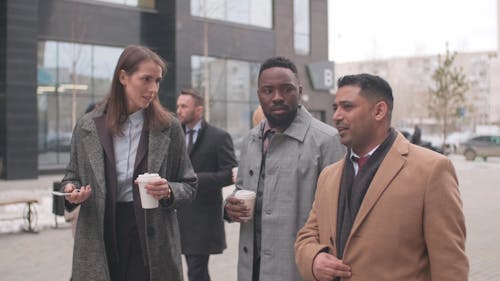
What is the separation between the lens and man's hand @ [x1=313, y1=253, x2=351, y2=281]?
7.80ft

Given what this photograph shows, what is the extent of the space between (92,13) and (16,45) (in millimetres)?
3594

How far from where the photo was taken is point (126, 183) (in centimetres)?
290

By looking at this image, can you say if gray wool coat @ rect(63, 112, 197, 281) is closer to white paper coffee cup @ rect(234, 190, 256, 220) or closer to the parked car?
white paper coffee cup @ rect(234, 190, 256, 220)

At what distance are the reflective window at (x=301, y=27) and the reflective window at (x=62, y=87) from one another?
12331mm

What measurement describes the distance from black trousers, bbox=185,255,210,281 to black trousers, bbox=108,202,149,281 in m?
2.17

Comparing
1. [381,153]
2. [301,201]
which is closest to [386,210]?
[381,153]

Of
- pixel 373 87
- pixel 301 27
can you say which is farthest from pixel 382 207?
pixel 301 27

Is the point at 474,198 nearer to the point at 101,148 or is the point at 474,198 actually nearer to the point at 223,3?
the point at 101,148

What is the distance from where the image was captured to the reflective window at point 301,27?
31797 millimetres

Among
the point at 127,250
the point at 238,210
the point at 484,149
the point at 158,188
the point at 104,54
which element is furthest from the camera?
the point at 484,149

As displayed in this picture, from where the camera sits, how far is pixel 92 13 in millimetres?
22359

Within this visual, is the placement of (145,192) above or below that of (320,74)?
below

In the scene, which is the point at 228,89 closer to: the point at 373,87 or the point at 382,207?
the point at 373,87

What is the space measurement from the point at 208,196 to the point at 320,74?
2855 centimetres
